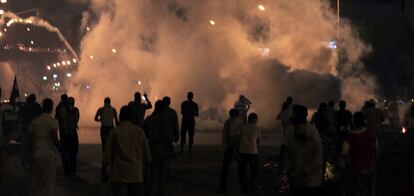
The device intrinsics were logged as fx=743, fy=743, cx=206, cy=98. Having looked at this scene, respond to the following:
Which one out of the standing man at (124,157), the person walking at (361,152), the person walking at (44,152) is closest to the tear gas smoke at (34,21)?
the person walking at (44,152)

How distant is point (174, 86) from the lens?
37.9m

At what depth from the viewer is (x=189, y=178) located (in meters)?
14.3

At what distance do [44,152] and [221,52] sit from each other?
27525 mm

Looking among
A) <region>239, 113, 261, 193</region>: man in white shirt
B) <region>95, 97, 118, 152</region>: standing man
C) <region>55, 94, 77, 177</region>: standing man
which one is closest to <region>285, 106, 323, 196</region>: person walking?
<region>239, 113, 261, 193</region>: man in white shirt

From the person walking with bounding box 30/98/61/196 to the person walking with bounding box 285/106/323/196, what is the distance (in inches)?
130

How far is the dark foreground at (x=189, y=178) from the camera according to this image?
12.6m

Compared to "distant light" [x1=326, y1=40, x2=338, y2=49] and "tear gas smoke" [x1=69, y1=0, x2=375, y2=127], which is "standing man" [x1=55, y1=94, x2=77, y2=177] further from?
"distant light" [x1=326, y1=40, x2=338, y2=49]

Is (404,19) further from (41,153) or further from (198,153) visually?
(41,153)

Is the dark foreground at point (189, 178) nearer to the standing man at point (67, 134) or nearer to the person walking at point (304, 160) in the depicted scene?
the standing man at point (67, 134)

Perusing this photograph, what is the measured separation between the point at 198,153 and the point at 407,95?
33623 millimetres

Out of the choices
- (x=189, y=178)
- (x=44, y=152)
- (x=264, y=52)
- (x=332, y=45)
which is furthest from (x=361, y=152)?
(x=332, y=45)

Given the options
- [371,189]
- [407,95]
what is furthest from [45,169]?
[407,95]

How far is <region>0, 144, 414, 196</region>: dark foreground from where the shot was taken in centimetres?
1257

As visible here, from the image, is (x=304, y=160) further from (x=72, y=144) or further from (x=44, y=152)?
(x=72, y=144)
